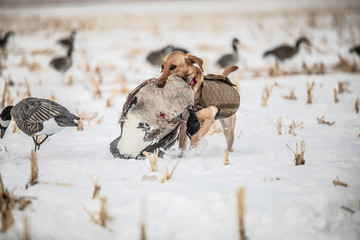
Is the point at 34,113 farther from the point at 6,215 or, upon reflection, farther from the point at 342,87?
the point at 342,87

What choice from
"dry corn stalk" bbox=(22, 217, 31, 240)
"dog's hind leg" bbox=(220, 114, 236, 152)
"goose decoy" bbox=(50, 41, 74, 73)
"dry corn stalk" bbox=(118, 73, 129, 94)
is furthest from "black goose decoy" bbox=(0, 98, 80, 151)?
"goose decoy" bbox=(50, 41, 74, 73)

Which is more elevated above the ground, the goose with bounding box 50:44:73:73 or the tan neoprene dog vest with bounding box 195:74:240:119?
the goose with bounding box 50:44:73:73

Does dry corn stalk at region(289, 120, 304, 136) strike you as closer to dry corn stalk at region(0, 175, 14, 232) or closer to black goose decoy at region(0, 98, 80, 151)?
black goose decoy at region(0, 98, 80, 151)

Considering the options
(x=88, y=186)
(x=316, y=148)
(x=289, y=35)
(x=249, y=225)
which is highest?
(x=289, y=35)

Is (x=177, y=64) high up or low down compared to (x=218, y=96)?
up

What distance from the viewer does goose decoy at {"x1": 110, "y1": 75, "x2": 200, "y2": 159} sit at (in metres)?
3.85

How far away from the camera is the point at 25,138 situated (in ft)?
17.4

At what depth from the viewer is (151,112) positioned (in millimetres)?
3912

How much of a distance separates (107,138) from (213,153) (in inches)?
68.8

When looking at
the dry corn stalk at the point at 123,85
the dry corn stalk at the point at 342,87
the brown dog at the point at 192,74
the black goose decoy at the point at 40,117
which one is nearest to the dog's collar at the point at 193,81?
the brown dog at the point at 192,74

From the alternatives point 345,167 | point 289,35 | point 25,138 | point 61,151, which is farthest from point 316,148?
point 289,35

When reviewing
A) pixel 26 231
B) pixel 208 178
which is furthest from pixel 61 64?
pixel 26 231

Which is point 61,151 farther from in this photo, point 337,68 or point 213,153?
point 337,68

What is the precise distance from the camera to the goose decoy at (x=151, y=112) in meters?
3.85
